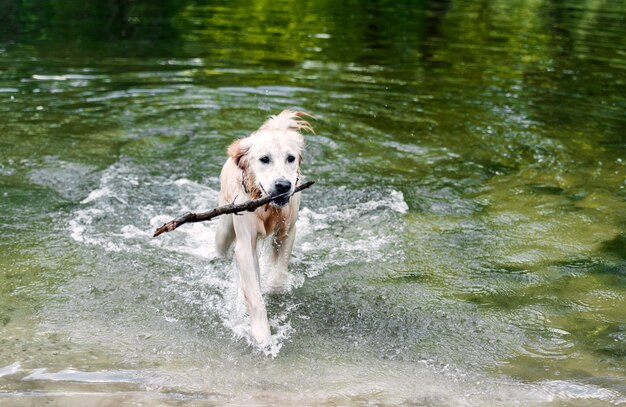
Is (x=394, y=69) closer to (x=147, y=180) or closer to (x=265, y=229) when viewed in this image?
(x=147, y=180)

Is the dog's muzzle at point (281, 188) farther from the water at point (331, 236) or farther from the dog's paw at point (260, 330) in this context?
the water at point (331, 236)

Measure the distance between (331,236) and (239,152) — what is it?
2.45 m

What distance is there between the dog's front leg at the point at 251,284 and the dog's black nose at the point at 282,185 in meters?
0.69

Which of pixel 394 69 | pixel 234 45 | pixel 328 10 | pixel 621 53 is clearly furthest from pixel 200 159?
pixel 328 10

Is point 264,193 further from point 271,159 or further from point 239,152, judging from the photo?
point 239,152

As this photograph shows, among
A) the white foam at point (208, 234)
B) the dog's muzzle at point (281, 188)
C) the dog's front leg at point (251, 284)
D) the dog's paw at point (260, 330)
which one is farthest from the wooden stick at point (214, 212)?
the white foam at point (208, 234)

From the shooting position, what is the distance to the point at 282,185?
5.64 meters

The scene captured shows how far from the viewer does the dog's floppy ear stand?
19.7ft

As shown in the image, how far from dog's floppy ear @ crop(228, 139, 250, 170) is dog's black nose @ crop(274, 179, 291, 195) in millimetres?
511

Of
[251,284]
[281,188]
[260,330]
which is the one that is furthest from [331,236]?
[281,188]

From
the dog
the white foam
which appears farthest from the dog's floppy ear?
the white foam

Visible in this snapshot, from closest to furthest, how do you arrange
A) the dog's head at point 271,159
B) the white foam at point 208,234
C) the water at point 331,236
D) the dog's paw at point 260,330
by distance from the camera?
1. the water at point 331,236
2. the dog's head at point 271,159
3. the dog's paw at point 260,330
4. the white foam at point 208,234

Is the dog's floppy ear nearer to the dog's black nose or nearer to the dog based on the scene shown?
the dog

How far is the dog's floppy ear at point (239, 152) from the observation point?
5992mm
